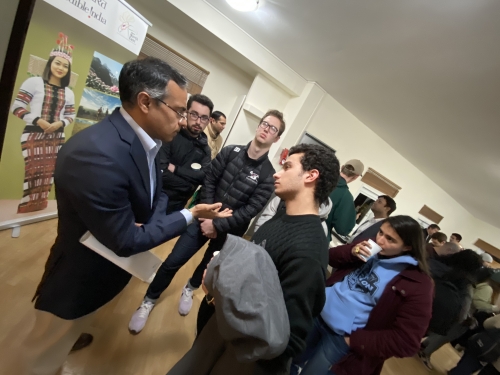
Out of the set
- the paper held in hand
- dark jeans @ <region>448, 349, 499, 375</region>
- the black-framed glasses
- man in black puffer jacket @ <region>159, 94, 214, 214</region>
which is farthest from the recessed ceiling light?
dark jeans @ <region>448, 349, 499, 375</region>

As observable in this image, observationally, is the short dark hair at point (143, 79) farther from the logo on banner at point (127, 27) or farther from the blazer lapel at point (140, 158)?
the logo on banner at point (127, 27)

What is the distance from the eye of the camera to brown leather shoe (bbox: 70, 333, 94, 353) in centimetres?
136

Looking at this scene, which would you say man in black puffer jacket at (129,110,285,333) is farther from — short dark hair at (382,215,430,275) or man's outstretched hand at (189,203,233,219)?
short dark hair at (382,215,430,275)

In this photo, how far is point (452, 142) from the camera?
10.9 feet

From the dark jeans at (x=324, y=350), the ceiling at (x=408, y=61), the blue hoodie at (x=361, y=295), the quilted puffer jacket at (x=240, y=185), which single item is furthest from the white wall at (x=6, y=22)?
the ceiling at (x=408, y=61)

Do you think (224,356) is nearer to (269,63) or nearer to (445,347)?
(269,63)

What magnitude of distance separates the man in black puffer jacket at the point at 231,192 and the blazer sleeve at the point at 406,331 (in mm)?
1042

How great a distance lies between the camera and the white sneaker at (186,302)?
1.88 meters

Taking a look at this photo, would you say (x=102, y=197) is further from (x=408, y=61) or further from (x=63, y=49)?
(x=408, y=61)

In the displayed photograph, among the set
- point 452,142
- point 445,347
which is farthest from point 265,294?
point 445,347

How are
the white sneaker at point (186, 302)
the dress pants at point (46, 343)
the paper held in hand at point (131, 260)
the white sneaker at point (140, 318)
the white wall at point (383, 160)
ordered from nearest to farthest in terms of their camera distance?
the paper held in hand at point (131, 260), the dress pants at point (46, 343), the white sneaker at point (140, 318), the white sneaker at point (186, 302), the white wall at point (383, 160)

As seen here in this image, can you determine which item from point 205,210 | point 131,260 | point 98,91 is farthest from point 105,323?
point 98,91

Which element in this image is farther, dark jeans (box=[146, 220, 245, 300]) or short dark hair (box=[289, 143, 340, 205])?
dark jeans (box=[146, 220, 245, 300])

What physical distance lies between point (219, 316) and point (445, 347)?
532 cm
